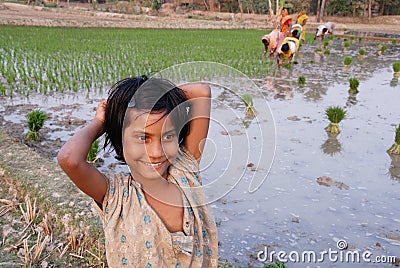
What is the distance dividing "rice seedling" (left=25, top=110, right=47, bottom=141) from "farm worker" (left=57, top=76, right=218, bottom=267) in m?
3.38

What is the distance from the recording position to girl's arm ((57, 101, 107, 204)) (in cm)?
117

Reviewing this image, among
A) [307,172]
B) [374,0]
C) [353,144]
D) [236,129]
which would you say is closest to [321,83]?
[353,144]

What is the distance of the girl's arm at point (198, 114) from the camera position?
4.57 feet

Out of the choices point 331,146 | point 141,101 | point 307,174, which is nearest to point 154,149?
point 141,101

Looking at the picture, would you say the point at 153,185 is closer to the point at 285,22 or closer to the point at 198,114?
the point at 198,114

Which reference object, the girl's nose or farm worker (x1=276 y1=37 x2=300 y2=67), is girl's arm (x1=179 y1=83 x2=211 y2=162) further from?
farm worker (x1=276 y1=37 x2=300 y2=67)

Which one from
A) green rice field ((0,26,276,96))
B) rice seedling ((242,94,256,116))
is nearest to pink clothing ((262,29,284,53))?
green rice field ((0,26,276,96))

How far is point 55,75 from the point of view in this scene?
26.4 ft

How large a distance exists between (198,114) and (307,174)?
285 centimetres

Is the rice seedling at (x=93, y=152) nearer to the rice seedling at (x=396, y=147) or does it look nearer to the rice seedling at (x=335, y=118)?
the rice seedling at (x=335, y=118)

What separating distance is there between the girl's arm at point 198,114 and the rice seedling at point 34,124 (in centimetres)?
342

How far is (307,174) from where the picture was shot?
4074 mm

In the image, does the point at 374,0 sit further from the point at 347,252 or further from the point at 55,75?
the point at 347,252

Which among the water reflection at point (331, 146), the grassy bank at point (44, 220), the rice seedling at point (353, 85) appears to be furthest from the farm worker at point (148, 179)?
the rice seedling at point (353, 85)
